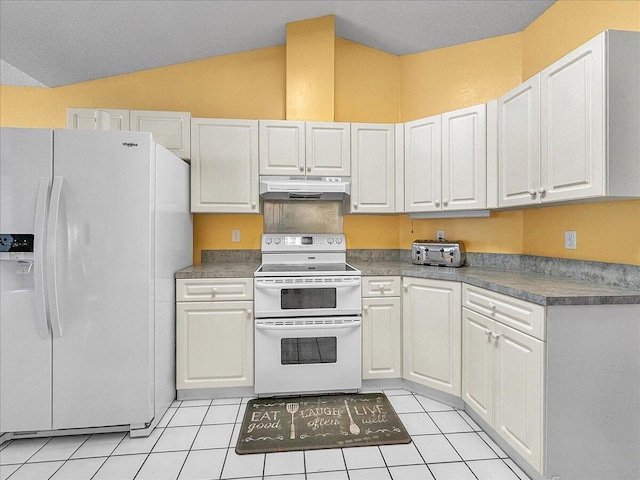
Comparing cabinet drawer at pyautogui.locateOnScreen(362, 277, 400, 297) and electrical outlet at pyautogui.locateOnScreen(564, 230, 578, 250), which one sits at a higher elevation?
electrical outlet at pyautogui.locateOnScreen(564, 230, 578, 250)

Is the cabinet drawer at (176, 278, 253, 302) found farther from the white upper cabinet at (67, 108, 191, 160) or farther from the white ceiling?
the white ceiling

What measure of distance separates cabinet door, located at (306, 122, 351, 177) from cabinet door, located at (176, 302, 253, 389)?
1279 mm

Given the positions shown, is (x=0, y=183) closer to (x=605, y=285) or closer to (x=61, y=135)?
(x=61, y=135)

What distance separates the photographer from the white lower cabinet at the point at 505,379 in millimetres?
1593

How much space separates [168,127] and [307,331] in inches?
77.5

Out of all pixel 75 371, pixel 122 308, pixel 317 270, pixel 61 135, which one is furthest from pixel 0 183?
pixel 317 270

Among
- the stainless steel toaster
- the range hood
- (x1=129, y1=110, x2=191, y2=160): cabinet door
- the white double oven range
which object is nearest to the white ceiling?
(x1=129, y1=110, x2=191, y2=160): cabinet door

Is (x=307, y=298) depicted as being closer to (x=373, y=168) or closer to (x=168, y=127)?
(x=373, y=168)

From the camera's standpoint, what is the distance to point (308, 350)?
2.49 metres

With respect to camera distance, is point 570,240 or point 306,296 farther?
point 306,296

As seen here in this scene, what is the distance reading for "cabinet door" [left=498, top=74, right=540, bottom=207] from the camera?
6.56ft

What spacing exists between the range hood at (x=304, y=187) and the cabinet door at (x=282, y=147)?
66mm

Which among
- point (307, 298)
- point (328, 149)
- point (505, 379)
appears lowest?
point (505, 379)

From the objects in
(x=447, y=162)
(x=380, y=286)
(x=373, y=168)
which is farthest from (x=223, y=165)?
(x=447, y=162)
